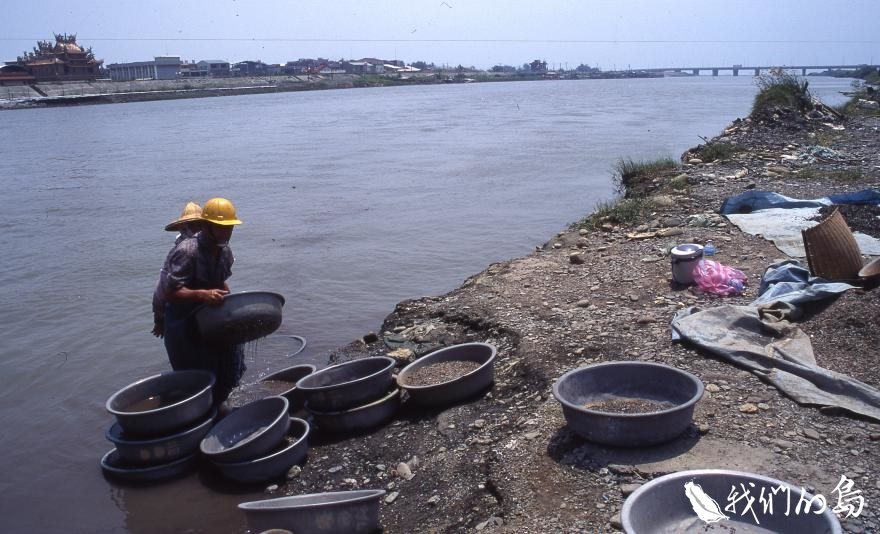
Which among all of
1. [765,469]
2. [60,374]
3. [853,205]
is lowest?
[60,374]

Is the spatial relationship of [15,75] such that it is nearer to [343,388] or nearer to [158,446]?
[158,446]

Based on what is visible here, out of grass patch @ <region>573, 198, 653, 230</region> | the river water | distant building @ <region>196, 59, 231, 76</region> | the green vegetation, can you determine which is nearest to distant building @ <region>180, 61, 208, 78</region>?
distant building @ <region>196, 59, 231, 76</region>

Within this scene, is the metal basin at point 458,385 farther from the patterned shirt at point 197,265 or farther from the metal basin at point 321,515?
the patterned shirt at point 197,265

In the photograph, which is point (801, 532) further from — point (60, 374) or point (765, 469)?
point (60, 374)

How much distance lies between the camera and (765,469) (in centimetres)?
323

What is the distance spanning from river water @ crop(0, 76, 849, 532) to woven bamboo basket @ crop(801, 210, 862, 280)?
13.3 feet

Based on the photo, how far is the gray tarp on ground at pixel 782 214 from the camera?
680 cm

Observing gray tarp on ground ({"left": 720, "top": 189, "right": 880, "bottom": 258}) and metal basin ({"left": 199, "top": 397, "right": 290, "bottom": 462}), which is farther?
gray tarp on ground ({"left": 720, "top": 189, "right": 880, "bottom": 258})

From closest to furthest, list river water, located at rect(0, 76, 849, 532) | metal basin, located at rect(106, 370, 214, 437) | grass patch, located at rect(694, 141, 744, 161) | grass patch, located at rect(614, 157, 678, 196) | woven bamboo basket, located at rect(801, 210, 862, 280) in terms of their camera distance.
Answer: metal basin, located at rect(106, 370, 214, 437) → river water, located at rect(0, 76, 849, 532) → woven bamboo basket, located at rect(801, 210, 862, 280) → grass patch, located at rect(614, 157, 678, 196) → grass patch, located at rect(694, 141, 744, 161)

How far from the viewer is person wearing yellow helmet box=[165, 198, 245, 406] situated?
4.34 meters

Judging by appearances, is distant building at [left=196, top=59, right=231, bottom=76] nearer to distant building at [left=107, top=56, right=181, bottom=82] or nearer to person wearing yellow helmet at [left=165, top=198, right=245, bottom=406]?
distant building at [left=107, top=56, right=181, bottom=82]

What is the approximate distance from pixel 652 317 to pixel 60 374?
16.7 feet

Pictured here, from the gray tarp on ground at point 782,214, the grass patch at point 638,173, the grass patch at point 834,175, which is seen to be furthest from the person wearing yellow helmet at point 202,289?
the grass patch at point 834,175

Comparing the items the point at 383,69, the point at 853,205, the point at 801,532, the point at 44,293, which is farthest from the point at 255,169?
the point at 383,69
